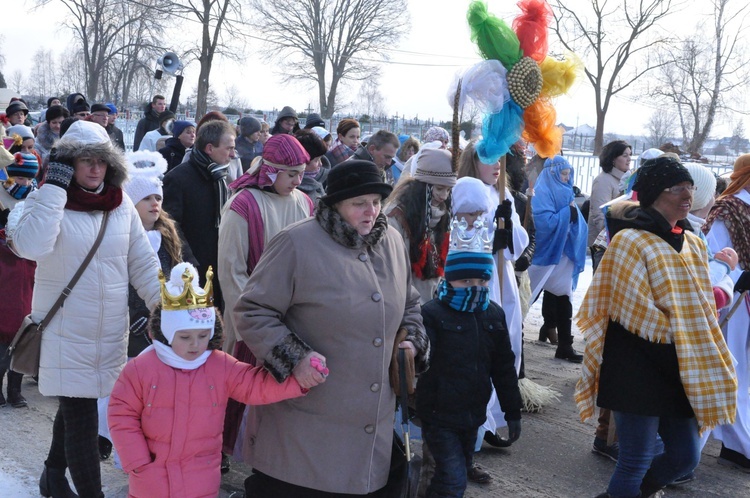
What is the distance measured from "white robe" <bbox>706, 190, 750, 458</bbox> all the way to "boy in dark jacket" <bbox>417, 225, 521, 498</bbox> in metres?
2.05

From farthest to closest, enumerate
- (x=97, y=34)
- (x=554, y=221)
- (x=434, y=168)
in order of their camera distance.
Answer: (x=97, y=34) → (x=554, y=221) → (x=434, y=168)

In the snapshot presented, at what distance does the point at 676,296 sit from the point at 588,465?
177 cm

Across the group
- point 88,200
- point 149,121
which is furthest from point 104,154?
point 149,121

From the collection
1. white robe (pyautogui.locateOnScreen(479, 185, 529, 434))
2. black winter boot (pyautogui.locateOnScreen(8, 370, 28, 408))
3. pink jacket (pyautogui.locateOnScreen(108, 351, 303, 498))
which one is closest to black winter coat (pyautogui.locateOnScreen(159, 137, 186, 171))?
black winter boot (pyautogui.locateOnScreen(8, 370, 28, 408))

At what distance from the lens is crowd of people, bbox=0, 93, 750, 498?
3.16 metres

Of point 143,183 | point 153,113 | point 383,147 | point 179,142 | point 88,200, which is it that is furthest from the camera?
point 153,113

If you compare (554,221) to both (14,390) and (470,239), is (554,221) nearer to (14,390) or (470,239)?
(470,239)

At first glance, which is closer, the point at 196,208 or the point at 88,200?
the point at 88,200

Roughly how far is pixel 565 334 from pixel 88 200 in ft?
16.6

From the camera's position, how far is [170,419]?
3.21m

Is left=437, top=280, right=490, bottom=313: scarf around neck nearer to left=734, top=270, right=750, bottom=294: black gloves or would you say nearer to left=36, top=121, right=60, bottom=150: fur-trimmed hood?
left=734, top=270, right=750, bottom=294: black gloves

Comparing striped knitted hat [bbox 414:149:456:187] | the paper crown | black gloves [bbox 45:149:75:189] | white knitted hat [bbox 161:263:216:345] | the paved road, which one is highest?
striped knitted hat [bbox 414:149:456:187]

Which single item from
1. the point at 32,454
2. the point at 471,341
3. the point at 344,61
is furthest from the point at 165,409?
the point at 344,61

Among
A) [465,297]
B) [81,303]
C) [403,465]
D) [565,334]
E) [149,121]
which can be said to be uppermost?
[149,121]
